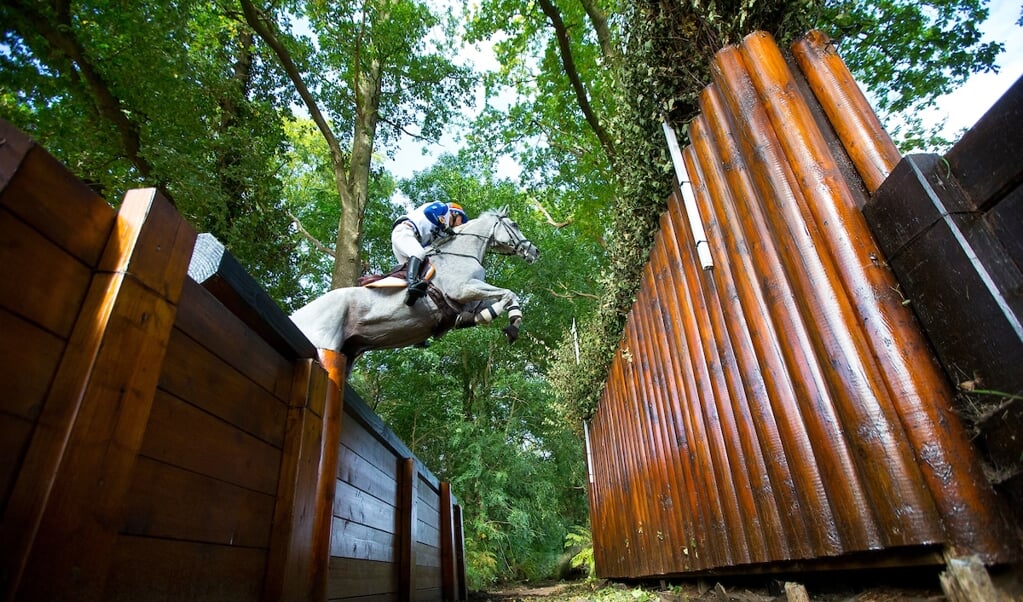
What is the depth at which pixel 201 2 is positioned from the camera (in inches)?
285

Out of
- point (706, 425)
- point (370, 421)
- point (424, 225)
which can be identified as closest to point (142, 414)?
point (370, 421)

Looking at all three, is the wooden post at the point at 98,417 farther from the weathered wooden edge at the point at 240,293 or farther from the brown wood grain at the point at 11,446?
the weathered wooden edge at the point at 240,293

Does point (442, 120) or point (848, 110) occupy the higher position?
point (442, 120)

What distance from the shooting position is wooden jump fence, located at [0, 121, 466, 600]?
0.78m

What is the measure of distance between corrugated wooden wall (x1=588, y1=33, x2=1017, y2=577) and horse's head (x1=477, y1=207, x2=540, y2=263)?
1.51 meters

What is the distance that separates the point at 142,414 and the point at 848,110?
263 centimetres

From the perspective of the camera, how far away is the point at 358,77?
357 inches

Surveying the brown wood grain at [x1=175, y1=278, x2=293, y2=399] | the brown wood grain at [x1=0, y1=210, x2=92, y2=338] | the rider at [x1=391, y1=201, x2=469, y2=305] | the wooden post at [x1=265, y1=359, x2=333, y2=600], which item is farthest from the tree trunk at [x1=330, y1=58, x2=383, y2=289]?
the brown wood grain at [x1=0, y1=210, x2=92, y2=338]

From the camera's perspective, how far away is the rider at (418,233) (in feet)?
11.0

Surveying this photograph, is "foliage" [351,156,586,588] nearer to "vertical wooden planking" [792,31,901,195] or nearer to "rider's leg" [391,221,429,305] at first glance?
"rider's leg" [391,221,429,305]

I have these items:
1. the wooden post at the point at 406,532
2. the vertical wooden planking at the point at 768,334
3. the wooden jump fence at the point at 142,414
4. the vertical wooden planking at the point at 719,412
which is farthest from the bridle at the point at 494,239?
the wooden jump fence at the point at 142,414

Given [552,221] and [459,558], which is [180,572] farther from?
[552,221]

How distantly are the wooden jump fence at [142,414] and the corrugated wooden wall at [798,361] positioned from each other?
1.98 metres

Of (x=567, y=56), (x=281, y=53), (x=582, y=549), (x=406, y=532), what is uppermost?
(x=281, y=53)
